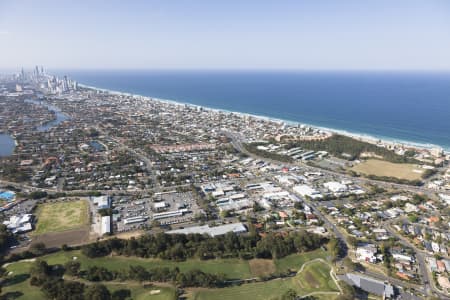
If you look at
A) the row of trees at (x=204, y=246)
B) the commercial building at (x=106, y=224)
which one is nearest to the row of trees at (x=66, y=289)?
the row of trees at (x=204, y=246)

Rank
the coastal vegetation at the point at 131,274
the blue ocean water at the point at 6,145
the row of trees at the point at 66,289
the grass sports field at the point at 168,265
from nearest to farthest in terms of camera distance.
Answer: the row of trees at the point at 66,289 < the coastal vegetation at the point at 131,274 < the grass sports field at the point at 168,265 < the blue ocean water at the point at 6,145

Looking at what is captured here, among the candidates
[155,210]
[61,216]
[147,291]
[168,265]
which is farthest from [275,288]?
[61,216]

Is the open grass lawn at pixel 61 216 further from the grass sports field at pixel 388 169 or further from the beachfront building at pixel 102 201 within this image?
the grass sports field at pixel 388 169

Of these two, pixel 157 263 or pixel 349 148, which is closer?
pixel 157 263

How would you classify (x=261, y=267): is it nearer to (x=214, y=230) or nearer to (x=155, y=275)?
(x=214, y=230)

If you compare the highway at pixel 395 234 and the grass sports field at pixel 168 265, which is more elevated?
the highway at pixel 395 234

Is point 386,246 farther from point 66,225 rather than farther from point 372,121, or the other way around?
point 372,121
